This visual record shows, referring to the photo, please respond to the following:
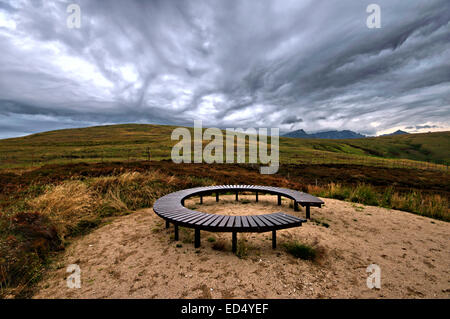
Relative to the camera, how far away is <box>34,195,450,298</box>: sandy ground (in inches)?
105

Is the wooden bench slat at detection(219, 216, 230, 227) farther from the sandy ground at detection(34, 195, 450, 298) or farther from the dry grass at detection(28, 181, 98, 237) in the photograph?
the dry grass at detection(28, 181, 98, 237)

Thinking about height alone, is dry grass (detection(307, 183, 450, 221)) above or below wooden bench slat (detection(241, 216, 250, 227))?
below

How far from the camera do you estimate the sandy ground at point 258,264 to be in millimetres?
2656

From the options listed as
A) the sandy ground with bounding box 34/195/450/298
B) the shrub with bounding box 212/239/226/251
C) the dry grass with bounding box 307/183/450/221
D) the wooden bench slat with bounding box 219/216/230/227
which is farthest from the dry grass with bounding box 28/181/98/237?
the dry grass with bounding box 307/183/450/221

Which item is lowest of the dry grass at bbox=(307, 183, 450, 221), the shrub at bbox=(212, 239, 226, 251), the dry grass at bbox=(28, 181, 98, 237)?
the shrub at bbox=(212, 239, 226, 251)

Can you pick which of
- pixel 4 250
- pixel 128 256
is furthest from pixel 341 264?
pixel 4 250

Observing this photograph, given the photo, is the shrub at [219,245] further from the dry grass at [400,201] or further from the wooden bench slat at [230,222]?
the dry grass at [400,201]
